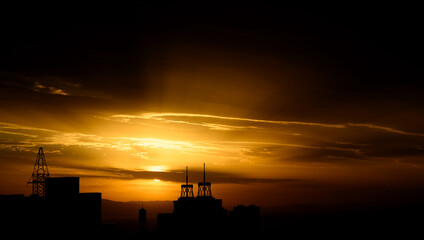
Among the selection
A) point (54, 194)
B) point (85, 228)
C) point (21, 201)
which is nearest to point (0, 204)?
point (21, 201)

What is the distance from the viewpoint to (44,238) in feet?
573

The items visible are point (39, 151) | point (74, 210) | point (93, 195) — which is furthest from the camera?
point (93, 195)

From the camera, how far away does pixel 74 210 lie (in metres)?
178

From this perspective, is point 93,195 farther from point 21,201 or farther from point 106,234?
point 21,201

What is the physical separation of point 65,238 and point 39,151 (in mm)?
43983

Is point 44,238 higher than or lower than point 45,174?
lower

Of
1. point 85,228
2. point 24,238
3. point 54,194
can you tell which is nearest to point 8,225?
point 24,238

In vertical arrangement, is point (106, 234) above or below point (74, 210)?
below

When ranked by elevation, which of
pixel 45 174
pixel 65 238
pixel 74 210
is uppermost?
pixel 45 174

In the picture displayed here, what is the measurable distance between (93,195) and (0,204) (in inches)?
1562

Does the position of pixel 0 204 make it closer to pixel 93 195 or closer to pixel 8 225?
pixel 8 225

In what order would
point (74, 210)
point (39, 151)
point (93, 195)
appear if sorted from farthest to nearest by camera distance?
point (93, 195) → point (74, 210) → point (39, 151)

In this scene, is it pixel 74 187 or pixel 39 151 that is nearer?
pixel 39 151

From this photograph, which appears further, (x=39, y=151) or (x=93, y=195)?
(x=93, y=195)
